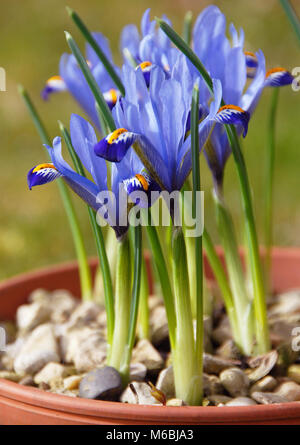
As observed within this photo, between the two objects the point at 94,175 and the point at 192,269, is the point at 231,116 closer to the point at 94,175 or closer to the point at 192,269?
the point at 94,175

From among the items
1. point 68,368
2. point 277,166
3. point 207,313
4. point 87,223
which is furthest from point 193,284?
point 277,166

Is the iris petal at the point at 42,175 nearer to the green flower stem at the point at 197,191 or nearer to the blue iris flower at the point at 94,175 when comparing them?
the blue iris flower at the point at 94,175

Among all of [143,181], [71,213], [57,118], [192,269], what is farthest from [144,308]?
[57,118]

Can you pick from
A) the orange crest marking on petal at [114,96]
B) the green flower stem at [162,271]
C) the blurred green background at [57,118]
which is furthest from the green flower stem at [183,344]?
the blurred green background at [57,118]

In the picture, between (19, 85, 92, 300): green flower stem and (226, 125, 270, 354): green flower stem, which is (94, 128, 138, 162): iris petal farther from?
(19, 85, 92, 300): green flower stem

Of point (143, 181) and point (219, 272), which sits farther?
point (219, 272)

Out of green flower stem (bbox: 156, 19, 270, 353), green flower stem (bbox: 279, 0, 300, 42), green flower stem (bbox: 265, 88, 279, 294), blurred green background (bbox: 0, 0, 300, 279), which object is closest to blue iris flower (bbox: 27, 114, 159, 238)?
green flower stem (bbox: 156, 19, 270, 353)
